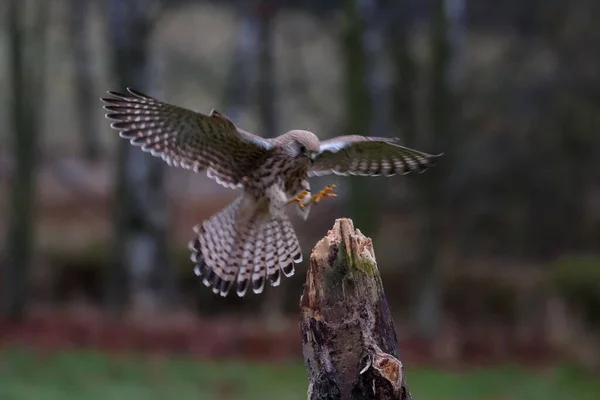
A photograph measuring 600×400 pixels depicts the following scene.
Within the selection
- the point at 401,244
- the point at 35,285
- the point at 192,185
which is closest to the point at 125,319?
the point at 35,285

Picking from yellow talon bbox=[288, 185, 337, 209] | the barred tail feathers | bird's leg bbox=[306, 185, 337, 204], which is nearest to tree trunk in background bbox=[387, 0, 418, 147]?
the barred tail feathers

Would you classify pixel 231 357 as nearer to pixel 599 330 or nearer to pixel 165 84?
pixel 599 330

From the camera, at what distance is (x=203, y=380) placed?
10523mm

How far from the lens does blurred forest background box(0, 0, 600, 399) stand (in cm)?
1148

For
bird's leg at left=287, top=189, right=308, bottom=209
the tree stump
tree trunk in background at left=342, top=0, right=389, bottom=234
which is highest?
tree trunk in background at left=342, top=0, right=389, bottom=234

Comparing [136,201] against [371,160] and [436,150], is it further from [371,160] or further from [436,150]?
[371,160]

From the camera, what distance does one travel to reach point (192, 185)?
2872 centimetres

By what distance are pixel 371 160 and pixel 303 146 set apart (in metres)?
0.57

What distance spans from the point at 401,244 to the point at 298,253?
39.6 ft

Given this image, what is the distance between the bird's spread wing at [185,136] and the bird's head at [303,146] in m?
0.14

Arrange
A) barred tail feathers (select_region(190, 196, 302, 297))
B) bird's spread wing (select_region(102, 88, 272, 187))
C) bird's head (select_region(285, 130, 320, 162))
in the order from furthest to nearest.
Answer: barred tail feathers (select_region(190, 196, 302, 297))
bird's head (select_region(285, 130, 320, 162))
bird's spread wing (select_region(102, 88, 272, 187))

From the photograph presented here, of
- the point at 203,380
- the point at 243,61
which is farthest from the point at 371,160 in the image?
the point at 243,61

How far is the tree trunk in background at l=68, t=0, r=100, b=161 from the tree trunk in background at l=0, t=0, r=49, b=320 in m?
10.8

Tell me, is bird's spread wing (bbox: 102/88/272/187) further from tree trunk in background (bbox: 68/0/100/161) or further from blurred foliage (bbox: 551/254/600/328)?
tree trunk in background (bbox: 68/0/100/161)
